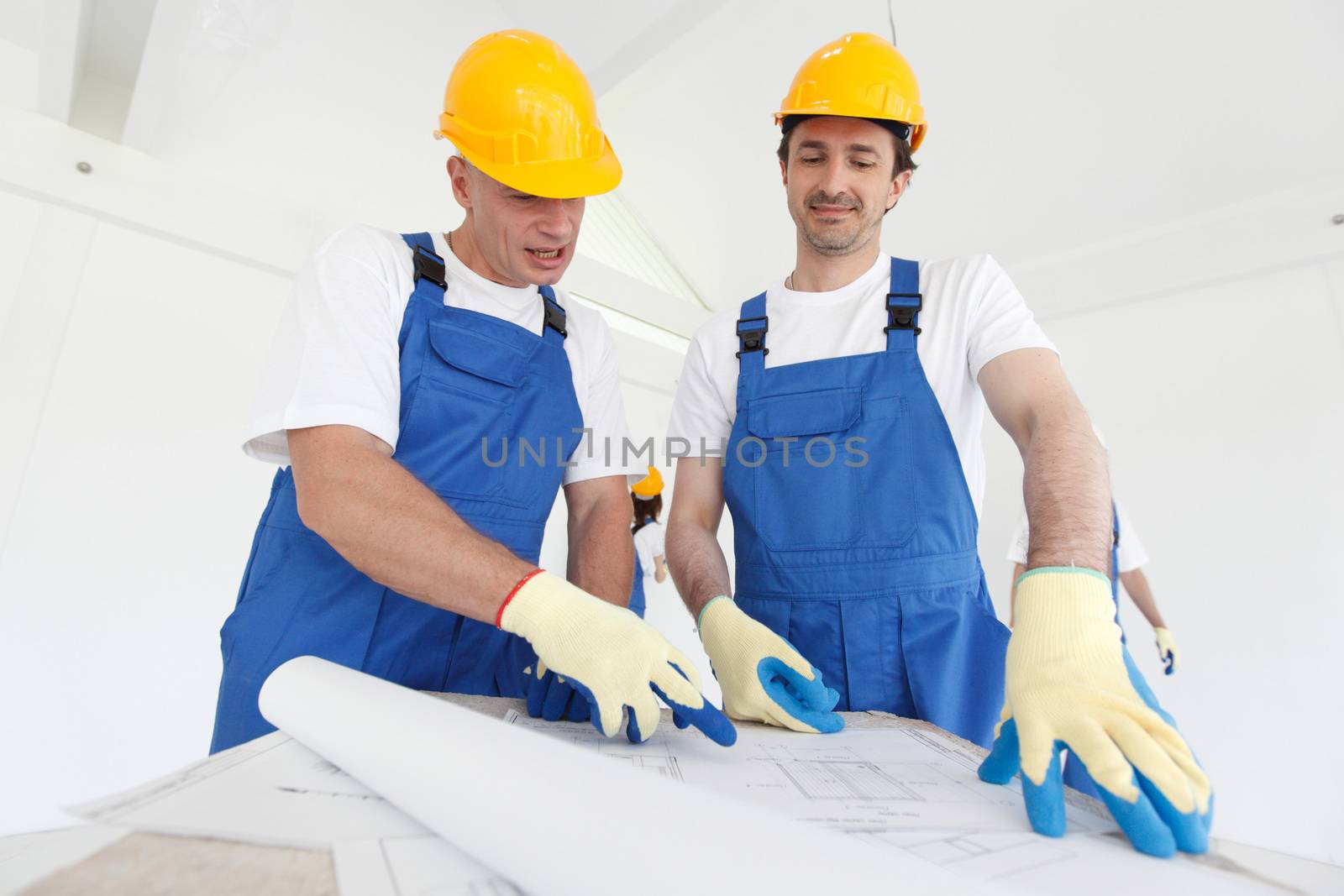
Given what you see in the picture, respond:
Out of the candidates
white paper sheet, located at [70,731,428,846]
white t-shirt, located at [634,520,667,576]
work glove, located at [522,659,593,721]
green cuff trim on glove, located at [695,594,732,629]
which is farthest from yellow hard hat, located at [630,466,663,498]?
white paper sheet, located at [70,731,428,846]

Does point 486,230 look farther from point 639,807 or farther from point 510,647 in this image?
point 639,807

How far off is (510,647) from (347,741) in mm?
570

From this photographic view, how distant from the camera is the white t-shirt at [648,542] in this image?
3.99m

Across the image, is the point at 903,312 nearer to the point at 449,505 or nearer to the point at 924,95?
the point at 449,505

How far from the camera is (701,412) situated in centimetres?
156

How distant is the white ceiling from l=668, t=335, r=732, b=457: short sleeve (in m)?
1.37

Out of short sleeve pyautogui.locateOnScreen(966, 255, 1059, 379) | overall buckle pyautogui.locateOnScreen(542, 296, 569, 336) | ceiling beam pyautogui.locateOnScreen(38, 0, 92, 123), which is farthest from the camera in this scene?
ceiling beam pyautogui.locateOnScreen(38, 0, 92, 123)

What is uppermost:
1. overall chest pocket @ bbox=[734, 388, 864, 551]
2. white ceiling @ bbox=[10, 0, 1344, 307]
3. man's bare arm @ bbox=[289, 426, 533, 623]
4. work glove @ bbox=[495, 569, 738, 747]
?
white ceiling @ bbox=[10, 0, 1344, 307]

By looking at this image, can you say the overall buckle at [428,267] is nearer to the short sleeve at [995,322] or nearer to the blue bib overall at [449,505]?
the blue bib overall at [449,505]

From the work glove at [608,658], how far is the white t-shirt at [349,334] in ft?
1.20

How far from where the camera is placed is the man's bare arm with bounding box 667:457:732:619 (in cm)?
137

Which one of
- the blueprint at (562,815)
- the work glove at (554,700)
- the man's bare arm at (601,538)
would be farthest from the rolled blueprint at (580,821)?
the man's bare arm at (601,538)

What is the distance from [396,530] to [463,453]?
261 mm

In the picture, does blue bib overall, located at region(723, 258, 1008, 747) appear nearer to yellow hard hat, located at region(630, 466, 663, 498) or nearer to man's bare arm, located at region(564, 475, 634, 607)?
man's bare arm, located at region(564, 475, 634, 607)
